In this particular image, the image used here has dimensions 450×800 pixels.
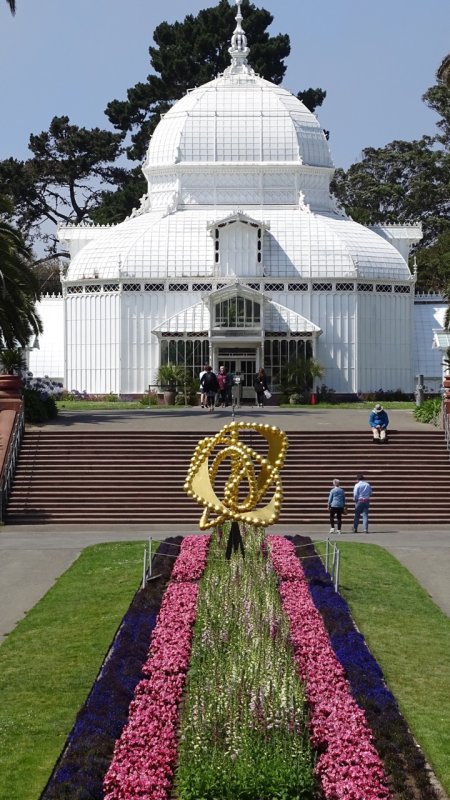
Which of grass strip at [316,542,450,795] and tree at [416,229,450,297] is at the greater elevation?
tree at [416,229,450,297]

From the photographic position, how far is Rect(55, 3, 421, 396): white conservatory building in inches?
2313

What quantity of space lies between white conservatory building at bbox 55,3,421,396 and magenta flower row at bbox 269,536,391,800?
3946cm

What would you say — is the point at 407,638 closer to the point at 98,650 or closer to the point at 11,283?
the point at 98,650

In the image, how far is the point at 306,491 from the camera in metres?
35.2

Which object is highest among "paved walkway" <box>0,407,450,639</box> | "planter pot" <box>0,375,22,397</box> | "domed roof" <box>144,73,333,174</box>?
"domed roof" <box>144,73,333,174</box>

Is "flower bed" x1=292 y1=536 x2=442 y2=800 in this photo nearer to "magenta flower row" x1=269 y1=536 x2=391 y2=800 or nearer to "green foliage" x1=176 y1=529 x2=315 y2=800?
"magenta flower row" x1=269 y1=536 x2=391 y2=800

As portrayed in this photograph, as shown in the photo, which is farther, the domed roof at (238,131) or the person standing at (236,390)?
the domed roof at (238,131)

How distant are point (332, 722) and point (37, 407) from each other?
29626 mm

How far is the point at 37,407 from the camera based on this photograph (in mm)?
42500

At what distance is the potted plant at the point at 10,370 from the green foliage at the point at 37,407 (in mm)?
689

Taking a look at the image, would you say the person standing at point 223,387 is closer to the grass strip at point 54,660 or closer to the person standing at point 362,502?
the person standing at point 362,502

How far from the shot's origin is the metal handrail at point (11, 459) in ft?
112

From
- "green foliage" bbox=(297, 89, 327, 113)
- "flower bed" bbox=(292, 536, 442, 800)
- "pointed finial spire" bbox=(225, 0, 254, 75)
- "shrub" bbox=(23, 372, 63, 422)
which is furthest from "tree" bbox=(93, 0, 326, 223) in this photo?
"flower bed" bbox=(292, 536, 442, 800)

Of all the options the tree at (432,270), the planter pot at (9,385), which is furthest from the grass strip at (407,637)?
the tree at (432,270)
